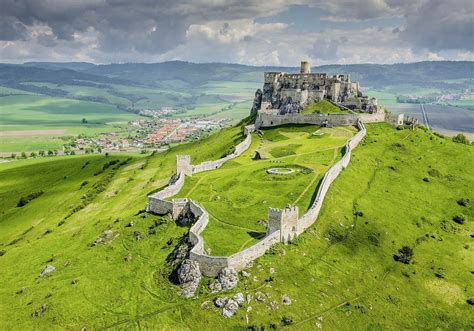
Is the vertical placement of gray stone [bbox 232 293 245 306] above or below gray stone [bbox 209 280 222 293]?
below

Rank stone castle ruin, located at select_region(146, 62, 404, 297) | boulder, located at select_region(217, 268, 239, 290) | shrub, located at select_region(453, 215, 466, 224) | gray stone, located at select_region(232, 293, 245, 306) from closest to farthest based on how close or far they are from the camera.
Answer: gray stone, located at select_region(232, 293, 245, 306), boulder, located at select_region(217, 268, 239, 290), stone castle ruin, located at select_region(146, 62, 404, 297), shrub, located at select_region(453, 215, 466, 224)

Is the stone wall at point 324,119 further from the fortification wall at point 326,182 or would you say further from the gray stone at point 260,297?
the gray stone at point 260,297

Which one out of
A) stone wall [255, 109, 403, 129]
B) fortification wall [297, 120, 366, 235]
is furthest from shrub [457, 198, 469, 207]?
stone wall [255, 109, 403, 129]

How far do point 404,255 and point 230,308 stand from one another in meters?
38.9

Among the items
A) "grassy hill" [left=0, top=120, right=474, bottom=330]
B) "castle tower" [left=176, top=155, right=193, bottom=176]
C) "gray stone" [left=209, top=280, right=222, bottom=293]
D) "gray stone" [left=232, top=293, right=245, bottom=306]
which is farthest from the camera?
"castle tower" [left=176, top=155, right=193, bottom=176]

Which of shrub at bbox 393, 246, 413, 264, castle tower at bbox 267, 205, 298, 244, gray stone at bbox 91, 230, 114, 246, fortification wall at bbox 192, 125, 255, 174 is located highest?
castle tower at bbox 267, 205, 298, 244

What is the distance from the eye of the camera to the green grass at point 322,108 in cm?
16625

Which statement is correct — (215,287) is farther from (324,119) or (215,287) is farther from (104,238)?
(324,119)

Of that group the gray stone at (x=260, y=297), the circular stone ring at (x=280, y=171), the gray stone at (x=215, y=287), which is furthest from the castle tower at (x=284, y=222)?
the circular stone ring at (x=280, y=171)

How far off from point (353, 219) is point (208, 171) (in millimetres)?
42269

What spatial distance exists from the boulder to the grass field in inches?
180

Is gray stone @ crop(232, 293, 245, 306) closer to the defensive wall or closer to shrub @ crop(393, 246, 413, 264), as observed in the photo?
A: the defensive wall

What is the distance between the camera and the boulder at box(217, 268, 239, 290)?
6419cm

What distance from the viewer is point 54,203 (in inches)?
6403
